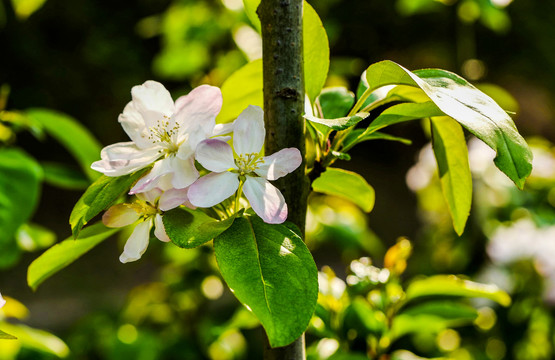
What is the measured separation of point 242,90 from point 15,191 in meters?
0.40

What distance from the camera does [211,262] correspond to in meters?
1.11

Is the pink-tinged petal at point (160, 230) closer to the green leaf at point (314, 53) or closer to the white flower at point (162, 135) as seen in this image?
the white flower at point (162, 135)

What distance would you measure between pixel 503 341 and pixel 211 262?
2.51ft

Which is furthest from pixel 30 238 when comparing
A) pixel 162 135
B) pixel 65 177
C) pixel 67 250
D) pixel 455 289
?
pixel 455 289

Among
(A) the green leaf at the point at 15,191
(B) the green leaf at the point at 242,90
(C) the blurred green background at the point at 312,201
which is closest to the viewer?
(B) the green leaf at the point at 242,90

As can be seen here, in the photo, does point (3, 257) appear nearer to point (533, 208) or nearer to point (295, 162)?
point (295, 162)

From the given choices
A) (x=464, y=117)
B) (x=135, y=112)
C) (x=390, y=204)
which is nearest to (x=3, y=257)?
(x=135, y=112)

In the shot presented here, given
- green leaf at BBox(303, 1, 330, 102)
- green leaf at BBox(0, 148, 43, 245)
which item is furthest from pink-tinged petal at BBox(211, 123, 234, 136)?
green leaf at BBox(0, 148, 43, 245)

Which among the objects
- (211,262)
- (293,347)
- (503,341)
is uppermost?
(293,347)

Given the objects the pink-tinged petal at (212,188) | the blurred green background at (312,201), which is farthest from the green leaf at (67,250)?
the blurred green background at (312,201)

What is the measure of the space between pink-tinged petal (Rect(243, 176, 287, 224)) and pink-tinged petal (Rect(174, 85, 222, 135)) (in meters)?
0.07

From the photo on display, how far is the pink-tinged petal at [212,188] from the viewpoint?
0.36m

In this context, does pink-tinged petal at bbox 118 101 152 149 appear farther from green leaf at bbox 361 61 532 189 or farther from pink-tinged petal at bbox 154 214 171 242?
green leaf at bbox 361 61 532 189

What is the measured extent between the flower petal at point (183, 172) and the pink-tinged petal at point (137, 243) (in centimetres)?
5
